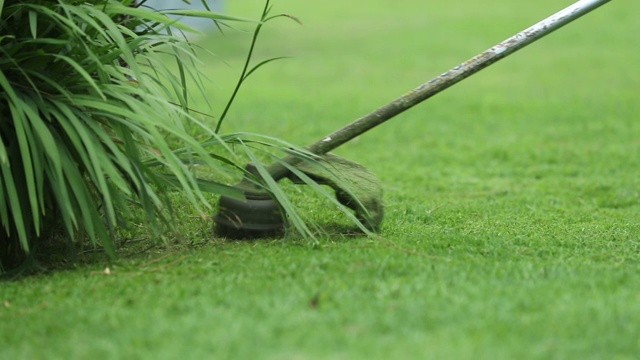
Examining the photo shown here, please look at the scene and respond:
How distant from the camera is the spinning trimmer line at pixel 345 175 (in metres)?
3.98

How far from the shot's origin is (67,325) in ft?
9.22

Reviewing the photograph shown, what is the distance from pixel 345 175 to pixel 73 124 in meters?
1.30

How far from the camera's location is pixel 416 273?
3.32m

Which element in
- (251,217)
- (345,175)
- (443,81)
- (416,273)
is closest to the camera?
(416,273)

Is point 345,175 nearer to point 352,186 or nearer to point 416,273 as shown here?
point 352,186

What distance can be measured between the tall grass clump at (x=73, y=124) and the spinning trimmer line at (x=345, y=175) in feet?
0.90

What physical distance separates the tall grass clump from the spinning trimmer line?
28cm

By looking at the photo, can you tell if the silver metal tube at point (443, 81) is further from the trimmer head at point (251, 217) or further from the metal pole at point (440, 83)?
the trimmer head at point (251, 217)

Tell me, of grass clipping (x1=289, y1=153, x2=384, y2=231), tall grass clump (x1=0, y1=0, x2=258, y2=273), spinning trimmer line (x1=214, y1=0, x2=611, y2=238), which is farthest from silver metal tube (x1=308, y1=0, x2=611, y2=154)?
tall grass clump (x1=0, y1=0, x2=258, y2=273)

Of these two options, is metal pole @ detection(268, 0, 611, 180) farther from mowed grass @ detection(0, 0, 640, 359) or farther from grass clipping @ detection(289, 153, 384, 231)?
mowed grass @ detection(0, 0, 640, 359)

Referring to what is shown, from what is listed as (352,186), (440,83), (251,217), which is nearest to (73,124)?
(251,217)

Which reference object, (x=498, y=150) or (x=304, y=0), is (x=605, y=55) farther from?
(x=304, y=0)

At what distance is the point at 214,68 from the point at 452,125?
5.55m

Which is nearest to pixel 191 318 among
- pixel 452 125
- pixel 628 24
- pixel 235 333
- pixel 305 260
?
pixel 235 333
